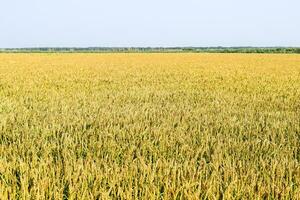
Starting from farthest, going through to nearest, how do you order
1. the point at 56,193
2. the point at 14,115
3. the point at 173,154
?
the point at 14,115, the point at 173,154, the point at 56,193

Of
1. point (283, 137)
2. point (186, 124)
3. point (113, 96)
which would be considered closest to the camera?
point (283, 137)

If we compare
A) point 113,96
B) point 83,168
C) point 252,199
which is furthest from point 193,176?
point 113,96

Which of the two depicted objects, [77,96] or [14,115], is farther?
[77,96]

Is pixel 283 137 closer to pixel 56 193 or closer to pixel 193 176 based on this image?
pixel 193 176

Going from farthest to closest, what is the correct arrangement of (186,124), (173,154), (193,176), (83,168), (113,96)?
(113,96), (186,124), (173,154), (83,168), (193,176)

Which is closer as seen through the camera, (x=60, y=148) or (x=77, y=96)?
(x=60, y=148)

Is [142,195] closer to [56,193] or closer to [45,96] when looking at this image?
[56,193]

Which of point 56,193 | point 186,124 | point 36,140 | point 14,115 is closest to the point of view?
point 56,193

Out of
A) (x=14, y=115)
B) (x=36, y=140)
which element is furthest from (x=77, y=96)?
(x=36, y=140)

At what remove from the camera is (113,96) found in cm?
1098

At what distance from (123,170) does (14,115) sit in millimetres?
3912

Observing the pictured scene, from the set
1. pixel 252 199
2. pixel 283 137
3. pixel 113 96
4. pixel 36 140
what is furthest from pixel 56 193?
pixel 113 96

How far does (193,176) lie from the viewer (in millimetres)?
3582

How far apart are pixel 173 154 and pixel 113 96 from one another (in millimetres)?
6371
